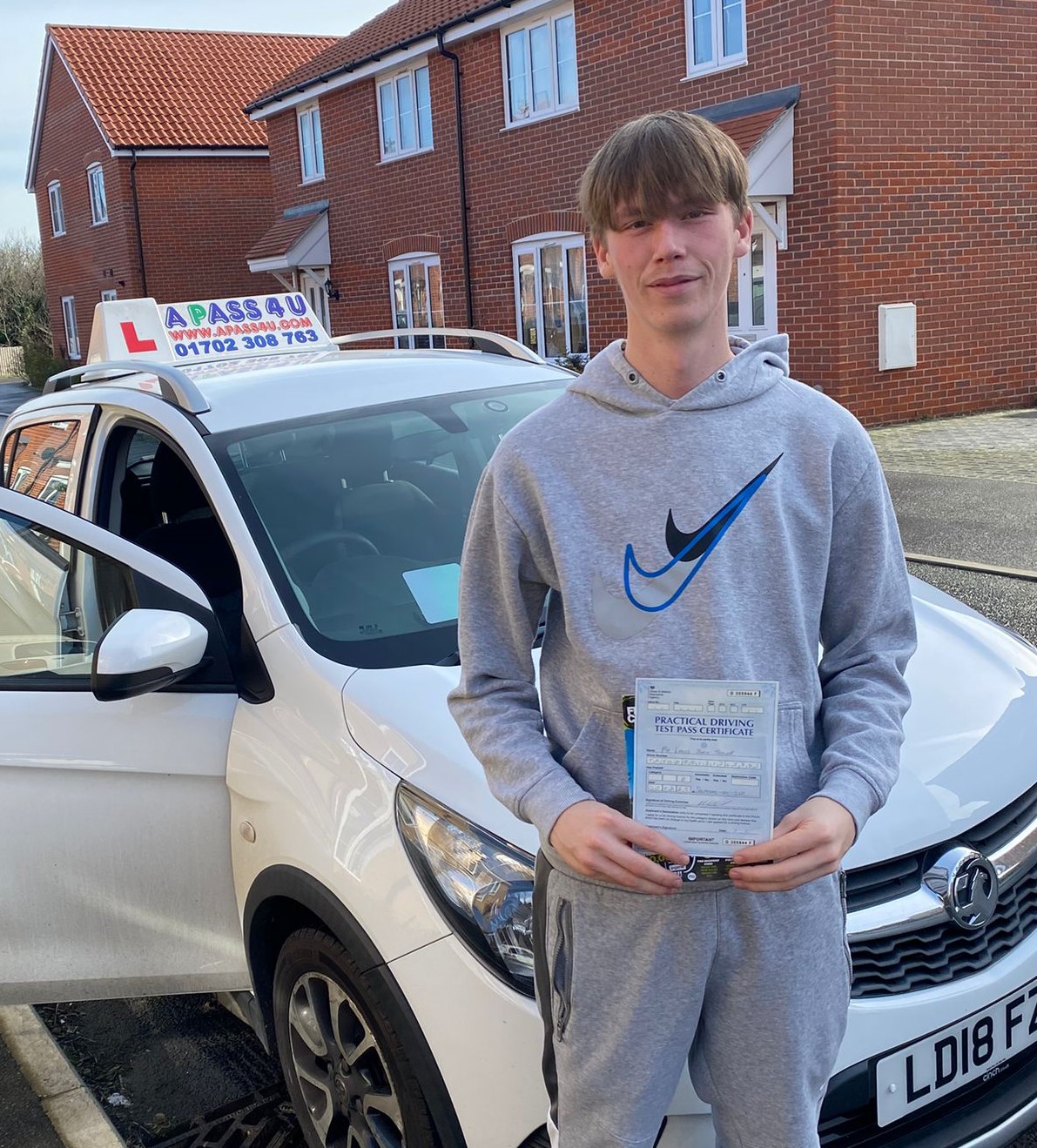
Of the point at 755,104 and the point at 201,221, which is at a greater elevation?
the point at 201,221

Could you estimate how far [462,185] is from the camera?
1814cm

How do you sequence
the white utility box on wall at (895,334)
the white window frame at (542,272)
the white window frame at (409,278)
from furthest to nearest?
the white window frame at (409,278) → the white window frame at (542,272) → the white utility box on wall at (895,334)

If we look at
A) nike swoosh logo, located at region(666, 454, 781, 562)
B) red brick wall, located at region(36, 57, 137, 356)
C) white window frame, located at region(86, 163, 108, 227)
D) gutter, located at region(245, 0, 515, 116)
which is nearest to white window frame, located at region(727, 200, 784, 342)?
gutter, located at region(245, 0, 515, 116)

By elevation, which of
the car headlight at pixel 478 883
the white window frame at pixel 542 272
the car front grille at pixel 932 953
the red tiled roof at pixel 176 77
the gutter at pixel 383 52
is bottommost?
the car front grille at pixel 932 953

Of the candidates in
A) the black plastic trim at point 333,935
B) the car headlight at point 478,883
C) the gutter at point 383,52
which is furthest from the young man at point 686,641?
the gutter at point 383,52

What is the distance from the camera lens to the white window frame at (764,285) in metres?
13.3

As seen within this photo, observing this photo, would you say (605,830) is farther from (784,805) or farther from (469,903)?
(469,903)

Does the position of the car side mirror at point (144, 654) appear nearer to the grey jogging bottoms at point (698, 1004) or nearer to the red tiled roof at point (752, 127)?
the grey jogging bottoms at point (698, 1004)

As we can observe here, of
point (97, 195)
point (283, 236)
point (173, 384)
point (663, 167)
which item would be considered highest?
point (97, 195)

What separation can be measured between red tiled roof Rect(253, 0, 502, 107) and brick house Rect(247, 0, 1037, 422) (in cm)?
10

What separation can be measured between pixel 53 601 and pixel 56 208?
112 ft

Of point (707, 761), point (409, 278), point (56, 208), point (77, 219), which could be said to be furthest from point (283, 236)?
point (707, 761)

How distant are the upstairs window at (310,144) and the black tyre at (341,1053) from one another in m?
21.6

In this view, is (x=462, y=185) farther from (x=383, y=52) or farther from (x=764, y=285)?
(x=764, y=285)
